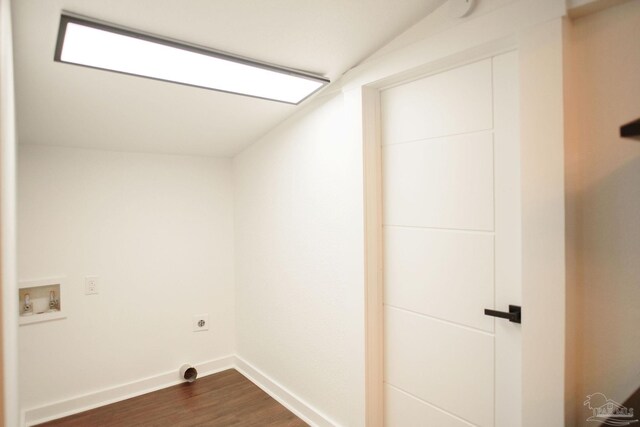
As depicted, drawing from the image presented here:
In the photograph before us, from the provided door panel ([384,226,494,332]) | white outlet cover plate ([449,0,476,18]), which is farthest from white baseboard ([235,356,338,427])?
white outlet cover plate ([449,0,476,18])

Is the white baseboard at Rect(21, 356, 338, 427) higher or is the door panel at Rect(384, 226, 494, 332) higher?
the door panel at Rect(384, 226, 494, 332)

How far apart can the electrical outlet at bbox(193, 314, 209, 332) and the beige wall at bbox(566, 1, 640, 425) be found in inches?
111

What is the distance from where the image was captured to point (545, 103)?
1.26 metres

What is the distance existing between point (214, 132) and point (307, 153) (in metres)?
Answer: 0.82

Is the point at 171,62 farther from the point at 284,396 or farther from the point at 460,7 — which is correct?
the point at 284,396

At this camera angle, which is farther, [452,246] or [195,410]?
[195,410]

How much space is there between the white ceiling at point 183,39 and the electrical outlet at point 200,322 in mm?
1614

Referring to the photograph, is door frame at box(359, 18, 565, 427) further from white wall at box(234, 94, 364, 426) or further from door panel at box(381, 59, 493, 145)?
white wall at box(234, 94, 364, 426)

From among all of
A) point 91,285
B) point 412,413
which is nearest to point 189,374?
point 91,285

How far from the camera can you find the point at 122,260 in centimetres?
285

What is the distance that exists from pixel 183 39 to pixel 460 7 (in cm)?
125

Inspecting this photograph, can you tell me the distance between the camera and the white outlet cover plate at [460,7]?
1453 mm

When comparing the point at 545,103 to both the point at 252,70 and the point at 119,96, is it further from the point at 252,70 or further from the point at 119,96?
the point at 119,96

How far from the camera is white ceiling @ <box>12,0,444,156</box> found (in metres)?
1.43
